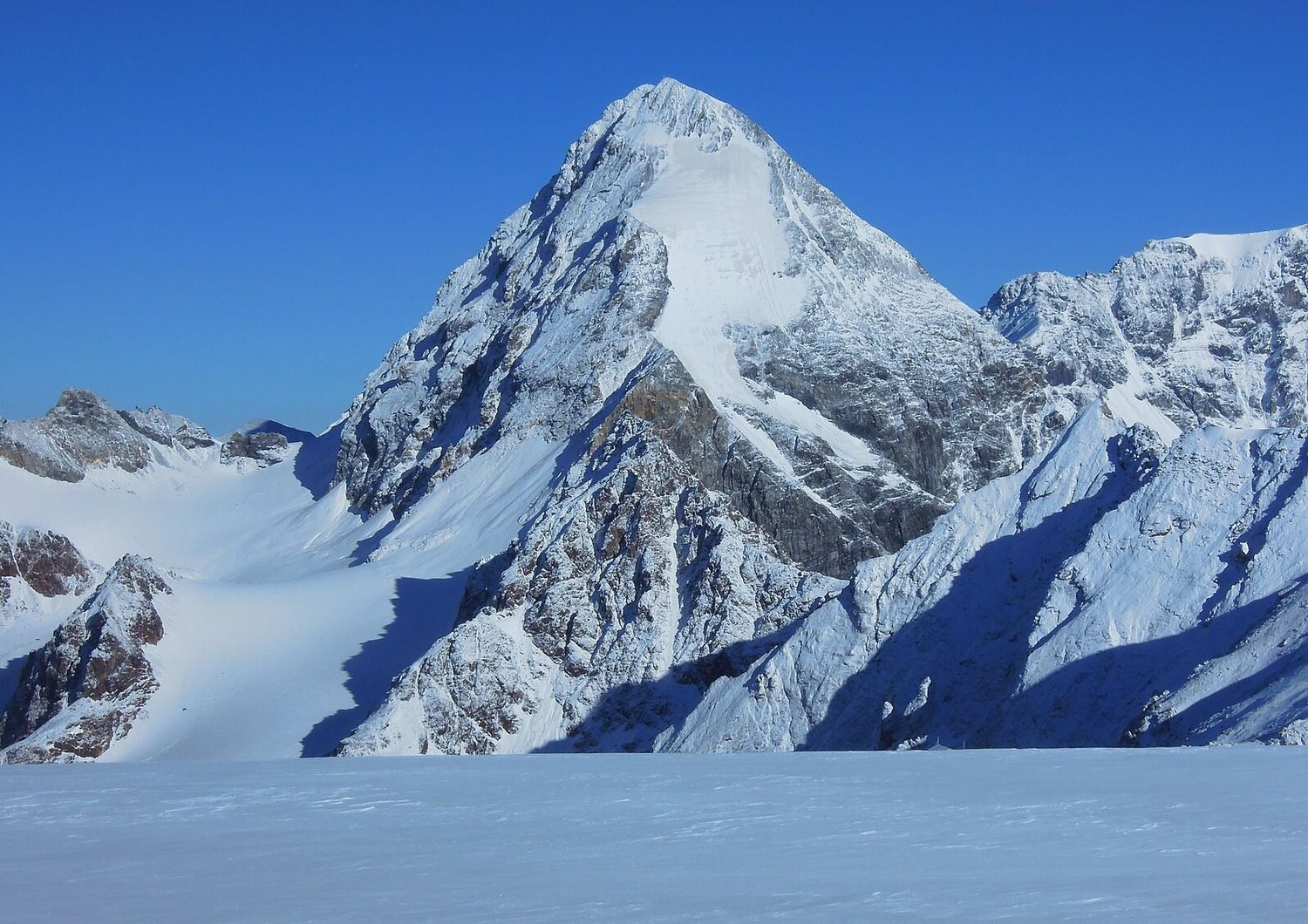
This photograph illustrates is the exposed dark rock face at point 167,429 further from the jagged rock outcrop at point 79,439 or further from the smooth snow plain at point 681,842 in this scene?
the smooth snow plain at point 681,842

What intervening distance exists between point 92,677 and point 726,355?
216 feet

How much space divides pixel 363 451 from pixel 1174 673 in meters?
120

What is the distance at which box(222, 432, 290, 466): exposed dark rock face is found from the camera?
7549 inches

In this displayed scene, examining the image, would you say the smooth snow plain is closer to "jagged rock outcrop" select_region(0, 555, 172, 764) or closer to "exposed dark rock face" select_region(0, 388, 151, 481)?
"jagged rock outcrop" select_region(0, 555, 172, 764)

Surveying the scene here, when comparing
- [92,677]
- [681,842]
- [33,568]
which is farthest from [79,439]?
[681,842]

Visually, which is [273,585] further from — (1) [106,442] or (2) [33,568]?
(1) [106,442]

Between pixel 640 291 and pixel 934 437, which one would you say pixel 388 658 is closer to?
pixel 640 291

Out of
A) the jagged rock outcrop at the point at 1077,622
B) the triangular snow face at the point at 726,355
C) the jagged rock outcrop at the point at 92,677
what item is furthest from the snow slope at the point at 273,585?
the jagged rock outcrop at the point at 1077,622

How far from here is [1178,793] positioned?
25.2 meters

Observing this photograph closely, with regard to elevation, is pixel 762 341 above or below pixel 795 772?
above

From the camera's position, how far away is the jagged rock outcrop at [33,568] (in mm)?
122000

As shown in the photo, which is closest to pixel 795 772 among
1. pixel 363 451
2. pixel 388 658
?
pixel 388 658

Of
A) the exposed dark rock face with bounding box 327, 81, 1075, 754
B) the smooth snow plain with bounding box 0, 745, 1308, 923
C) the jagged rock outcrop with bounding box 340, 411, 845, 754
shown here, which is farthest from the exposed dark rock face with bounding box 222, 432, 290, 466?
the smooth snow plain with bounding box 0, 745, 1308, 923

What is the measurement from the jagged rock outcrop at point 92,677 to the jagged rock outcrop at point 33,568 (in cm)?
1703
